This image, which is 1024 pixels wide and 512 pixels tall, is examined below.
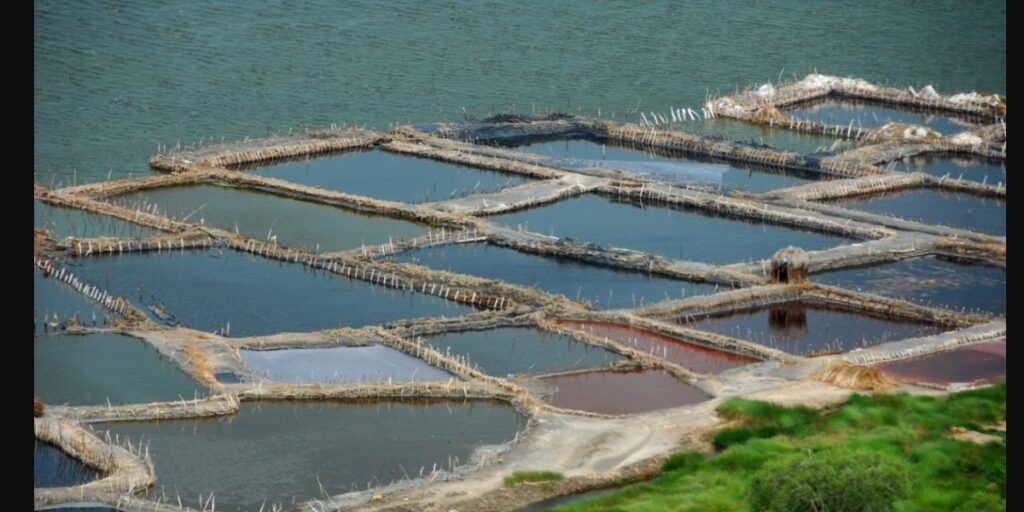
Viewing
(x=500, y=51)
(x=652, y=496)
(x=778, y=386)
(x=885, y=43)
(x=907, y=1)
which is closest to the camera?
(x=652, y=496)

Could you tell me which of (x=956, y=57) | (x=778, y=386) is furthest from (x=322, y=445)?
(x=956, y=57)

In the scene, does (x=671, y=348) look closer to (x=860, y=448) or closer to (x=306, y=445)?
(x=306, y=445)

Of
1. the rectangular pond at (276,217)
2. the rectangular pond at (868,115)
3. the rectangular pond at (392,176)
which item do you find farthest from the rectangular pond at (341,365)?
the rectangular pond at (868,115)

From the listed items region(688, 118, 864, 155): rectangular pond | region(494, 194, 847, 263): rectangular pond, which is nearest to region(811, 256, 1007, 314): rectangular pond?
region(494, 194, 847, 263): rectangular pond

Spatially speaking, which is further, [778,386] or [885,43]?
[885,43]

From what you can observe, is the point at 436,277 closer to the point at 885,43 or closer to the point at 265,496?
the point at 265,496

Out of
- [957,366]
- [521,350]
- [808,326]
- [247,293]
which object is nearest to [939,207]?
[808,326]
